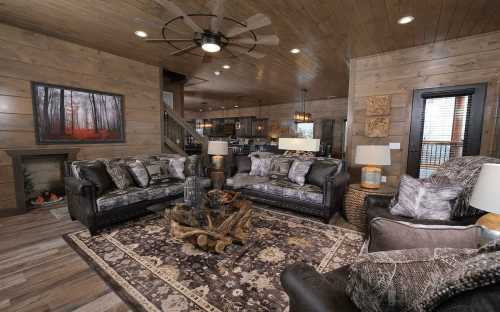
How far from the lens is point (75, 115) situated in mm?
3846

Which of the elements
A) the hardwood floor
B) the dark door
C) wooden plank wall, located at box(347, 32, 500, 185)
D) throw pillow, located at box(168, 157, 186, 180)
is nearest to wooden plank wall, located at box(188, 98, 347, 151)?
wooden plank wall, located at box(347, 32, 500, 185)

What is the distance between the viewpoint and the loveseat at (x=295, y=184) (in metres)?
2.94

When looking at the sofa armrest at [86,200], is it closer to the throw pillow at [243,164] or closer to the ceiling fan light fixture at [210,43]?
the ceiling fan light fixture at [210,43]

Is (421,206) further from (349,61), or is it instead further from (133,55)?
(133,55)

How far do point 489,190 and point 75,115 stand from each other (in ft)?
17.7

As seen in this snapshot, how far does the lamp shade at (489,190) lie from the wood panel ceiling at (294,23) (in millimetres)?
2202

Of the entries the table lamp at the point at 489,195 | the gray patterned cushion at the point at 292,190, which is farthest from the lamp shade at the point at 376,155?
the table lamp at the point at 489,195

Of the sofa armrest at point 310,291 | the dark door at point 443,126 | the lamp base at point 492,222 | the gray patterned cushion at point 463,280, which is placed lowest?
the sofa armrest at point 310,291

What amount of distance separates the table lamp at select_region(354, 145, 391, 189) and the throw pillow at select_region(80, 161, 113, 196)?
135 inches

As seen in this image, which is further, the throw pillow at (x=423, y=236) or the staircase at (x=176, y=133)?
the staircase at (x=176, y=133)

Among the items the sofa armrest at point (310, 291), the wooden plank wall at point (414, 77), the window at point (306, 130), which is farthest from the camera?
the window at point (306, 130)

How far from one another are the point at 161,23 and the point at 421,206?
10.7 feet

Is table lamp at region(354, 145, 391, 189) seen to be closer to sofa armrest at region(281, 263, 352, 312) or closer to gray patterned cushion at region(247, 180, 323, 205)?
gray patterned cushion at region(247, 180, 323, 205)

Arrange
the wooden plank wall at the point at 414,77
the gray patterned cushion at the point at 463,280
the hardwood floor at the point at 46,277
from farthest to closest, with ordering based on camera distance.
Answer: the wooden plank wall at the point at 414,77 < the hardwood floor at the point at 46,277 < the gray patterned cushion at the point at 463,280
